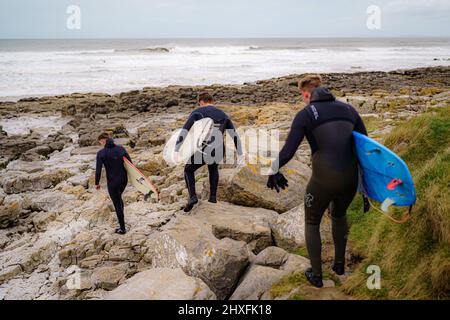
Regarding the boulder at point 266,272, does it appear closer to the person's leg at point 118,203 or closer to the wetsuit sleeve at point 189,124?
the wetsuit sleeve at point 189,124

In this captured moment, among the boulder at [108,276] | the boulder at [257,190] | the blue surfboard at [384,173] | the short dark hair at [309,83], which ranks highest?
the short dark hair at [309,83]

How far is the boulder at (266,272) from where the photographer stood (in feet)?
13.3

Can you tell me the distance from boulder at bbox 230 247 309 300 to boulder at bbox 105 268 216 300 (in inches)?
15.1

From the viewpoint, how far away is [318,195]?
378 centimetres

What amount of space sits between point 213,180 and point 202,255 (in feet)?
6.33

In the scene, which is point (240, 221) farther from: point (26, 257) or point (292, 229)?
point (26, 257)

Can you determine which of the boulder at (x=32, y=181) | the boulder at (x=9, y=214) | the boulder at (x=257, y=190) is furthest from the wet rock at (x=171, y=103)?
the boulder at (x=257, y=190)

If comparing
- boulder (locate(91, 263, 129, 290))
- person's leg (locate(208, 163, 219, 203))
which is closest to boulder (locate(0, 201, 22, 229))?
boulder (locate(91, 263, 129, 290))

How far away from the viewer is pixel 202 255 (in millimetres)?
4887

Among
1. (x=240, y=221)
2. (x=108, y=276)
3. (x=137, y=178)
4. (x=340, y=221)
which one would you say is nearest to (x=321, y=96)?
(x=340, y=221)

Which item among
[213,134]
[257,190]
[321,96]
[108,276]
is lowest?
[108,276]

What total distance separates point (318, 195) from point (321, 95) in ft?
3.22

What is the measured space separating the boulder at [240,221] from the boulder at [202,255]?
311 mm
